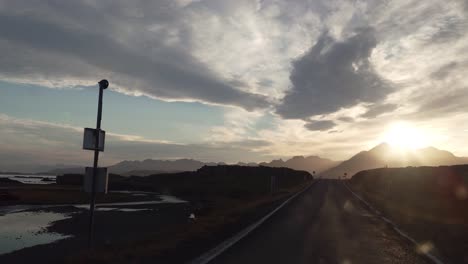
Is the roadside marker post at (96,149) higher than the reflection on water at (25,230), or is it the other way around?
the roadside marker post at (96,149)

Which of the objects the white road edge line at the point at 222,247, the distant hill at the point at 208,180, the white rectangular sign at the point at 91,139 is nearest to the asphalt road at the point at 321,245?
the white road edge line at the point at 222,247

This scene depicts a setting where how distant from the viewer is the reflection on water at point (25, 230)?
18.0 meters

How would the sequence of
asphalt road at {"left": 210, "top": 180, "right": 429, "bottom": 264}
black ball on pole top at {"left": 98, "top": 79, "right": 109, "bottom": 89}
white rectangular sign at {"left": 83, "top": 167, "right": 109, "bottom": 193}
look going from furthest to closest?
black ball on pole top at {"left": 98, "top": 79, "right": 109, "bottom": 89} → white rectangular sign at {"left": 83, "top": 167, "right": 109, "bottom": 193} → asphalt road at {"left": 210, "top": 180, "right": 429, "bottom": 264}

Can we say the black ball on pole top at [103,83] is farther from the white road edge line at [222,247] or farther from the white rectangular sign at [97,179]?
the white road edge line at [222,247]

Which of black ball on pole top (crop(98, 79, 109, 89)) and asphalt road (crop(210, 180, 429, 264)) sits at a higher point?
black ball on pole top (crop(98, 79, 109, 89))

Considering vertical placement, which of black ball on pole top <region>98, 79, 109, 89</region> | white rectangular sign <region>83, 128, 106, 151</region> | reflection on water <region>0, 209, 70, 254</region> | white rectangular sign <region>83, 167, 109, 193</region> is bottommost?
reflection on water <region>0, 209, 70, 254</region>

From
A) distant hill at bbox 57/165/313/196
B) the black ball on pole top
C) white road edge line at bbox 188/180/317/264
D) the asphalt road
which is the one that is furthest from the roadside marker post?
distant hill at bbox 57/165/313/196

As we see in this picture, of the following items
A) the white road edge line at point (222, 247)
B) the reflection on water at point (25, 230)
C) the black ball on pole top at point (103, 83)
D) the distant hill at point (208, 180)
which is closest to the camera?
the white road edge line at point (222, 247)

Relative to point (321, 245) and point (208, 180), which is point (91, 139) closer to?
point (321, 245)

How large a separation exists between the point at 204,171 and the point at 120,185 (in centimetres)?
4858

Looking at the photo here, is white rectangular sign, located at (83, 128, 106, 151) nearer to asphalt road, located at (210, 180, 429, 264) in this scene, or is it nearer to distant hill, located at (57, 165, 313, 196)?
asphalt road, located at (210, 180, 429, 264)

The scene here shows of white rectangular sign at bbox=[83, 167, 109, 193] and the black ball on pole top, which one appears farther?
the black ball on pole top

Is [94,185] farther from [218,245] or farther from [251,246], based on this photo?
[251,246]

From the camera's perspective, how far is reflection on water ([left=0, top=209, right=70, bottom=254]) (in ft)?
59.0
